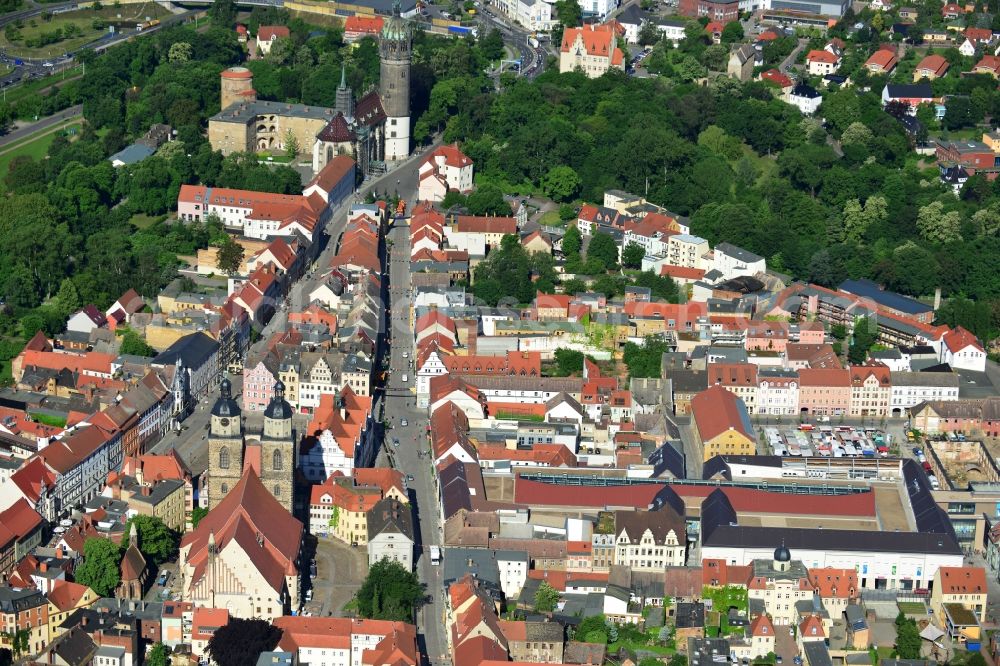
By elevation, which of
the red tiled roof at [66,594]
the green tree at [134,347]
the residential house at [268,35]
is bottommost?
the red tiled roof at [66,594]

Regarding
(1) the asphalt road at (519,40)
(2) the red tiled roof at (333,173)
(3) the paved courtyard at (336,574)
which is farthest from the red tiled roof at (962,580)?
(1) the asphalt road at (519,40)

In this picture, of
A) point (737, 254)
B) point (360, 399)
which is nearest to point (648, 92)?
point (737, 254)

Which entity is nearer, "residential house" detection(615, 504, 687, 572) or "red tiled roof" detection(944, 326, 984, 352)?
"residential house" detection(615, 504, 687, 572)

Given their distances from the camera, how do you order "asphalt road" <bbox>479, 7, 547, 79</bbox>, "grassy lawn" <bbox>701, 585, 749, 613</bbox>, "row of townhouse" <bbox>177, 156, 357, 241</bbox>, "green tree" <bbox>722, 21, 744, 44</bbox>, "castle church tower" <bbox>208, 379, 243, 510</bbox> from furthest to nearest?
"green tree" <bbox>722, 21, 744, 44</bbox>, "asphalt road" <bbox>479, 7, 547, 79</bbox>, "row of townhouse" <bbox>177, 156, 357, 241</bbox>, "castle church tower" <bbox>208, 379, 243, 510</bbox>, "grassy lawn" <bbox>701, 585, 749, 613</bbox>

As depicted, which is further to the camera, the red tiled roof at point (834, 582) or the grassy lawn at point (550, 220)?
the grassy lawn at point (550, 220)

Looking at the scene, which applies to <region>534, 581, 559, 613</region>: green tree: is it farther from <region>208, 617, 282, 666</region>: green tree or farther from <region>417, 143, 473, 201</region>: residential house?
<region>417, 143, 473, 201</region>: residential house

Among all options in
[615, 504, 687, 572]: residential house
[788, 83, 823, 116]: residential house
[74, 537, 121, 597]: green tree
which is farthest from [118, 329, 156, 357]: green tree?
[788, 83, 823, 116]: residential house

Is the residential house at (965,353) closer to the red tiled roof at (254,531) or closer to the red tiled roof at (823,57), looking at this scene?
the red tiled roof at (254,531)
